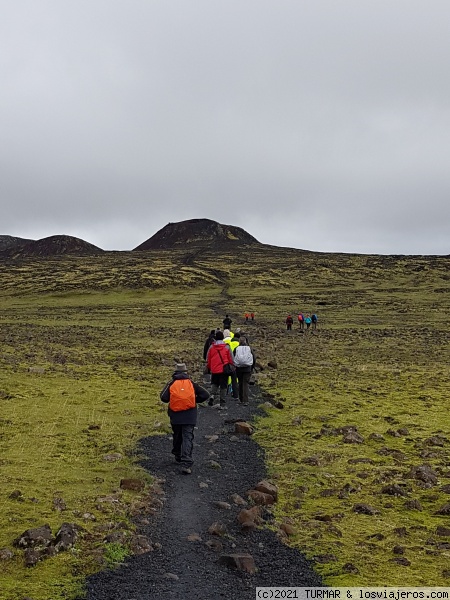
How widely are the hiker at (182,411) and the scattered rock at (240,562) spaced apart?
15.0 ft

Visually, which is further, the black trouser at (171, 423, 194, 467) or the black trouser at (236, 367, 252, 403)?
the black trouser at (236, 367, 252, 403)

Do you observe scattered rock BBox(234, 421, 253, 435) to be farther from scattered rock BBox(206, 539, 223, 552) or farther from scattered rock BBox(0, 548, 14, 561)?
scattered rock BBox(0, 548, 14, 561)

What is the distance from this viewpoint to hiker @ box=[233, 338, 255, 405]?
1964 cm

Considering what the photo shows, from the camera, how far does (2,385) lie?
21.8 metres

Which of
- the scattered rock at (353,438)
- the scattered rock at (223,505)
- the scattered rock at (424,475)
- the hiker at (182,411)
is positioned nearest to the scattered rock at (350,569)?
the scattered rock at (223,505)

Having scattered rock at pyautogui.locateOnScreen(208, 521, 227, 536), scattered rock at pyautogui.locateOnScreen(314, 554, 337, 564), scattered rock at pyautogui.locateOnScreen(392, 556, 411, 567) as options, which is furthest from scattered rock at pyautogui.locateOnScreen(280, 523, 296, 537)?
scattered rock at pyautogui.locateOnScreen(392, 556, 411, 567)

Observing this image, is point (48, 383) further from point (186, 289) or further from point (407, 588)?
point (186, 289)

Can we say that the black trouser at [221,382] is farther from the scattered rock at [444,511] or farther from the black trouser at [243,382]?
the scattered rock at [444,511]

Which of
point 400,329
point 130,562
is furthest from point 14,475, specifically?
point 400,329

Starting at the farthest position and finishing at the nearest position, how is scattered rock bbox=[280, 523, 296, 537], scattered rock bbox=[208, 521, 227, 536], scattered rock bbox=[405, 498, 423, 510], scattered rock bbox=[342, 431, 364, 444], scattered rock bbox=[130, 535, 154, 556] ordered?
scattered rock bbox=[342, 431, 364, 444], scattered rock bbox=[405, 498, 423, 510], scattered rock bbox=[280, 523, 296, 537], scattered rock bbox=[208, 521, 227, 536], scattered rock bbox=[130, 535, 154, 556]

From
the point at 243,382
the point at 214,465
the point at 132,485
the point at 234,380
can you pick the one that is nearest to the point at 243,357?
the point at 243,382

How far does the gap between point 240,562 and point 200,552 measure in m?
0.82

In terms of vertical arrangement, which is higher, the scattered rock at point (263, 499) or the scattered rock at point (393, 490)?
the scattered rock at point (393, 490)

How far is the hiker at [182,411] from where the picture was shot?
12.8 m
